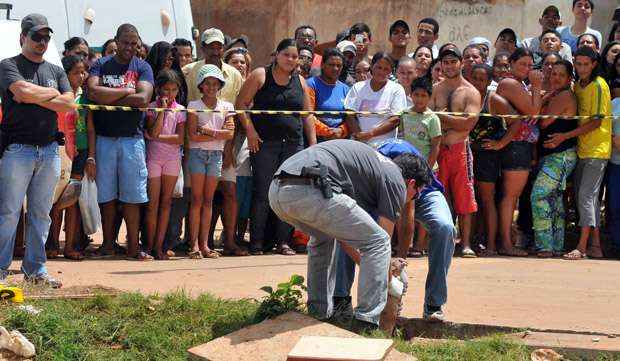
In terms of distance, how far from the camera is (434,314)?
8.13 metres

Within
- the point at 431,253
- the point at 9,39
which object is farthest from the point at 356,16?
the point at 431,253

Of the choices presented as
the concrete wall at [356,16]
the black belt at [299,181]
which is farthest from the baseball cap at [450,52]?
the concrete wall at [356,16]

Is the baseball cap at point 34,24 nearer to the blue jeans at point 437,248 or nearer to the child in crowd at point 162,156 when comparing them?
the child in crowd at point 162,156

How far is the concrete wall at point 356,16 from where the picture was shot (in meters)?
18.2

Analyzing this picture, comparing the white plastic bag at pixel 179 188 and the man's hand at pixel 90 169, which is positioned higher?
the man's hand at pixel 90 169

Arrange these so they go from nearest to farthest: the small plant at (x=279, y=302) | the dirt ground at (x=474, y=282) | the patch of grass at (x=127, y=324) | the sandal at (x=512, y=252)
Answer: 1. the patch of grass at (x=127, y=324)
2. the small plant at (x=279, y=302)
3. the dirt ground at (x=474, y=282)
4. the sandal at (x=512, y=252)

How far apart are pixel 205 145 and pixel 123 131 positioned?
863mm

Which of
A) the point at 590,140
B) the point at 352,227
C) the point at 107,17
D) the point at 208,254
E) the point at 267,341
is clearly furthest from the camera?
the point at 107,17

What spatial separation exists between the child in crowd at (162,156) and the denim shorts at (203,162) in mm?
165

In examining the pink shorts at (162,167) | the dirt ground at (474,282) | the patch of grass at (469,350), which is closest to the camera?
the patch of grass at (469,350)

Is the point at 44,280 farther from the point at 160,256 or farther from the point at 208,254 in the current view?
the point at 208,254

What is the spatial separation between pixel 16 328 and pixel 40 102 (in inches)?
79.3

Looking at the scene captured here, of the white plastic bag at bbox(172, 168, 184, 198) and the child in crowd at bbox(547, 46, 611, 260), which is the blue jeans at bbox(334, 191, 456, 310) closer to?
the white plastic bag at bbox(172, 168, 184, 198)

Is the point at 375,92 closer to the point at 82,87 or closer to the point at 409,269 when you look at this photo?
the point at 409,269
